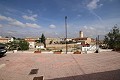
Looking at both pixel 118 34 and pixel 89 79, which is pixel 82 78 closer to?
pixel 89 79

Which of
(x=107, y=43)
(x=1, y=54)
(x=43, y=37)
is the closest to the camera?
(x=1, y=54)

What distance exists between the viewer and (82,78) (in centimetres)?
739

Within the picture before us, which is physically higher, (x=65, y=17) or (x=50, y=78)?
(x=65, y=17)

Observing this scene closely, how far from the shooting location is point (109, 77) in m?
7.35

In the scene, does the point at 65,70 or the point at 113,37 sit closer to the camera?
the point at 65,70

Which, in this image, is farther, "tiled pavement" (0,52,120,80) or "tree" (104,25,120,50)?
"tree" (104,25,120,50)

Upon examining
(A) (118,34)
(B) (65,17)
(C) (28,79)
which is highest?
(B) (65,17)

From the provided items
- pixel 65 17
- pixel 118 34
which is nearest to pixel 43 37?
pixel 118 34

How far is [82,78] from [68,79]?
810 mm

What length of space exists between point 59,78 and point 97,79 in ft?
7.02

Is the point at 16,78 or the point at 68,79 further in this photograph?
the point at 16,78

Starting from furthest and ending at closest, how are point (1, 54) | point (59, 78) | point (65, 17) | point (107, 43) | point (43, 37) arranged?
point (43, 37) < point (107, 43) < point (65, 17) < point (1, 54) < point (59, 78)

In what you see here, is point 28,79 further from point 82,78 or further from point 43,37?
point 43,37

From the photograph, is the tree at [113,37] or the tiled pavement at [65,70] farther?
the tree at [113,37]
